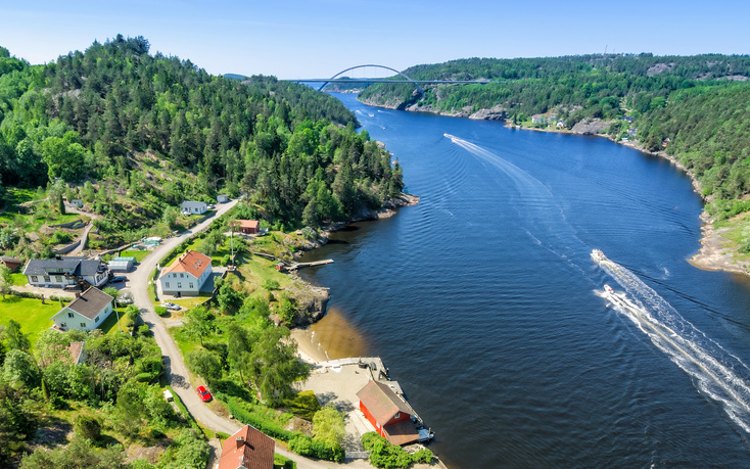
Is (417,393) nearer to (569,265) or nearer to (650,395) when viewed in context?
(650,395)

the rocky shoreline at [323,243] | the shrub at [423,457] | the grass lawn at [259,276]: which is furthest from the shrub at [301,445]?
the grass lawn at [259,276]

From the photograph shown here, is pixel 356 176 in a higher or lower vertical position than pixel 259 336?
higher

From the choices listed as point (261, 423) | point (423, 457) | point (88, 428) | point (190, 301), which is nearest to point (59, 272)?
point (190, 301)

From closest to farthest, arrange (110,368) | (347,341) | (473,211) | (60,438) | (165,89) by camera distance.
Answer: 1. (60,438)
2. (110,368)
3. (347,341)
4. (473,211)
5. (165,89)

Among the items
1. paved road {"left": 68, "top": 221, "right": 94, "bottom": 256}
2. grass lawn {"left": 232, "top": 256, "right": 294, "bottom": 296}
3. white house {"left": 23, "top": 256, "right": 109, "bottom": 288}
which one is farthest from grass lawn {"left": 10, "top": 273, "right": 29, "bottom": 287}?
grass lawn {"left": 232, "top": 256, "right": 294, "bottom": 296}

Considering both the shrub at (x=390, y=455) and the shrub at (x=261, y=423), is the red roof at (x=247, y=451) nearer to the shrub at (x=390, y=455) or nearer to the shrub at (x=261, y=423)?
the shrub at (x=261, y=423)

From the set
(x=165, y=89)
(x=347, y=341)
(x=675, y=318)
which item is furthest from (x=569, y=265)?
(x=165, y=89)
